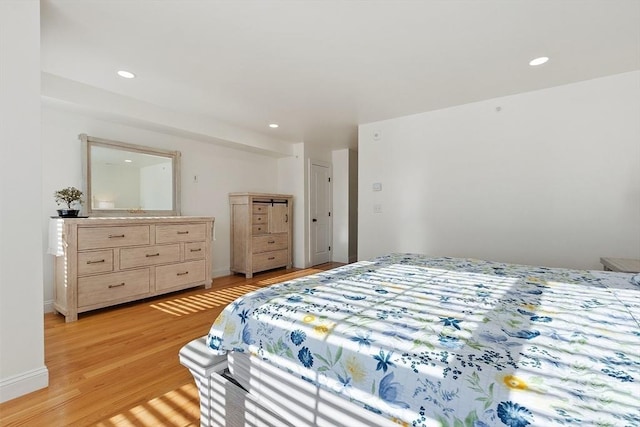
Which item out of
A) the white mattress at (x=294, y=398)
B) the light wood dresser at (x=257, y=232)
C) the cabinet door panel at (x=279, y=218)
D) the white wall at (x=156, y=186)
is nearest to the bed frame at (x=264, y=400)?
the white mattress at (x=294, y=398)

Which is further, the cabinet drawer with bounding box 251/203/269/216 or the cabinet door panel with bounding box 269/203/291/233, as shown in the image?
the cabinet door panel with bounding box 269/203/291/233

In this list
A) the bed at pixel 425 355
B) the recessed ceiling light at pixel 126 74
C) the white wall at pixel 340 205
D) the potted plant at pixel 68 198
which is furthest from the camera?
the white wall at pixel 340 205

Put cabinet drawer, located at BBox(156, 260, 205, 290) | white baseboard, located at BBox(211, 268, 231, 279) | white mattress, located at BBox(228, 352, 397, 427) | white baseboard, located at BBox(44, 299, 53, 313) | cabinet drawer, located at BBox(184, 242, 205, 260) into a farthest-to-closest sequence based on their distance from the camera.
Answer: white baseboard, located at BBox(211, 268, 231, 279) → cabinet drawer, located at BBox(184, 242, 205, 260) → cabinet drawer, located at BBox(156, 260, 205, 290) → white baseboard, located at BBox(44, 299, 53, 313) → white mattress, located at BBox(228, 352, 397, 427)

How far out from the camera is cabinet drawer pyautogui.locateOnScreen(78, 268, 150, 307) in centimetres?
290

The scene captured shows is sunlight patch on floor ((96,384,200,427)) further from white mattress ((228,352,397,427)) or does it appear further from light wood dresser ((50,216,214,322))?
light wood dresser ((50,216,214,322))

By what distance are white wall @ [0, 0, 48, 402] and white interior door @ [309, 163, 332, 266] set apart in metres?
4.13

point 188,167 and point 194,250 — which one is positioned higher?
point 188,167

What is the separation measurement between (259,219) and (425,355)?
4.20 m

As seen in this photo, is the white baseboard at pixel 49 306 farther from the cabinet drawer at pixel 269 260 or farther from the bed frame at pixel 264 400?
the bed frame at pixel 264 400

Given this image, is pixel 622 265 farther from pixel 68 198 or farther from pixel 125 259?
pixel 68 198

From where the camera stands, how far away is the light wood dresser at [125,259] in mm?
2834

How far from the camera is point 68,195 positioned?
300 centimetres

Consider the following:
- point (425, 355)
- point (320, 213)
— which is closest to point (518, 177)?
point (425, 355)

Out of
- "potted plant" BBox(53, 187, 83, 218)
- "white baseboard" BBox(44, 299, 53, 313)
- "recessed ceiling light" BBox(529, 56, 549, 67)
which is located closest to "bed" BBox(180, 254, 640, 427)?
"recessed ceiling light" BBox(529, 56, 549, 67)
